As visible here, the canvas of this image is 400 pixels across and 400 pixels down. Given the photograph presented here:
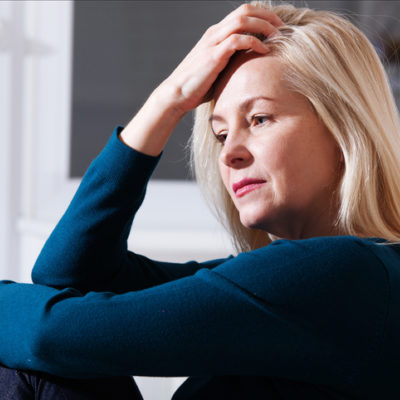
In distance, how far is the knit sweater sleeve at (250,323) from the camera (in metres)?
0.73

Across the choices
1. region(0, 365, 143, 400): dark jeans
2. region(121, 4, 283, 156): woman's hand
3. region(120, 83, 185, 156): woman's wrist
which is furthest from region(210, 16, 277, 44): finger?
region(0, 365, 143, 400): dark jeans

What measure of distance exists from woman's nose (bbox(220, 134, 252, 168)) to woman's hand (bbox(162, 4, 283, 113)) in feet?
0.43

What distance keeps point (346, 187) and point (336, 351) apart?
327 mm

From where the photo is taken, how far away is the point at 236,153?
1.00m

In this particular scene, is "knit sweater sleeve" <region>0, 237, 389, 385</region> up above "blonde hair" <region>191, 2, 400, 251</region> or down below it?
below

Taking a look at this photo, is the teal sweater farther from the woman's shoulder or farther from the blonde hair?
the blonde hair

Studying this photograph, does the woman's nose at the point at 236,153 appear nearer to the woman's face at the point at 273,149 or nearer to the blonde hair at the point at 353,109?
the woman's face at the point at 273,149

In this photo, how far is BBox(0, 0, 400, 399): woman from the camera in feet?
2.43

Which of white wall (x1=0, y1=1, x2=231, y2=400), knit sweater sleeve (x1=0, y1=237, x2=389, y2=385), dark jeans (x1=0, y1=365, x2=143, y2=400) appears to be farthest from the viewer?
white wall (x1=0, y1=1, x2=231, y2=400)

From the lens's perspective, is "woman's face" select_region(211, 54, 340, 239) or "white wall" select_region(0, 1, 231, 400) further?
"white wall" select_region(0, 1, 231, 400)

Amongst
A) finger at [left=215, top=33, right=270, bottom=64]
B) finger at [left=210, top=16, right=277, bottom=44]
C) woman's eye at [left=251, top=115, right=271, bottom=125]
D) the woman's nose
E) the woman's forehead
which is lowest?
the woman's nose

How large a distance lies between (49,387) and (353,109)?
67 centimetres

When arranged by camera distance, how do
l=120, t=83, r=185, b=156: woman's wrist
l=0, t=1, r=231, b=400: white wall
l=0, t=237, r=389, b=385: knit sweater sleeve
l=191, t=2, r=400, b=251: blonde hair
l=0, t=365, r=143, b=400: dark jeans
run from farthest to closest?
l=0, t=1, r=231, b=400: white wall → l=120, t=83, r=185, b=156: woman's wrist → l=191, t=2, r=400, b=251: blonde hair → l=0, t=365, r=143, b=400: dark jeans → l=0, t=237, r=389, b=385: knit sweater sleeve

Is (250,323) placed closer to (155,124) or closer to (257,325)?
(257,325)
